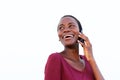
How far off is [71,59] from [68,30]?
39cm

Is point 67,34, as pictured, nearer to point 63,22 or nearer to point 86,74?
point 63,22

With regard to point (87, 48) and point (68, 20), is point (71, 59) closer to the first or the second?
point (87, 48)

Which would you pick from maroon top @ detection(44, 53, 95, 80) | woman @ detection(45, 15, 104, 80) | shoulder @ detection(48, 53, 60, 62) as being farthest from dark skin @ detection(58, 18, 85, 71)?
shoulder @ detection(48, 53, 60, 62)

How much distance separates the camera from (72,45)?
4.95 meters

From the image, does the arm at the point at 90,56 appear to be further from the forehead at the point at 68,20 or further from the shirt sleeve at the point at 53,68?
the shirt sleeve at the point at 53,68

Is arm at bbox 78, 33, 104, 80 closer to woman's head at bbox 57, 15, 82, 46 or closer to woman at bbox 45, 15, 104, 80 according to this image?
woman at bbox 45, 15, 104, 80

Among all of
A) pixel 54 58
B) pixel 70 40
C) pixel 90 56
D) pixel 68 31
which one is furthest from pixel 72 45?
pixel 54 58

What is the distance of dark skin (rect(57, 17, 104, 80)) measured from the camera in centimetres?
488

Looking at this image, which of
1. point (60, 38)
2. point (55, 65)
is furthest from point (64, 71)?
point (60, 38)

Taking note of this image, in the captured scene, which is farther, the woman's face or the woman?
the woman's face

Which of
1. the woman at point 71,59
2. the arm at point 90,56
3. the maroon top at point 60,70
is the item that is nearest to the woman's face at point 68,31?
the woman at point 71,59

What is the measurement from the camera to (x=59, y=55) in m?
4.68

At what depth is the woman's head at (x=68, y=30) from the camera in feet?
16.0

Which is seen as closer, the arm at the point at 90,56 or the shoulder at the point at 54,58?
the shoulder at the point at 54,58
